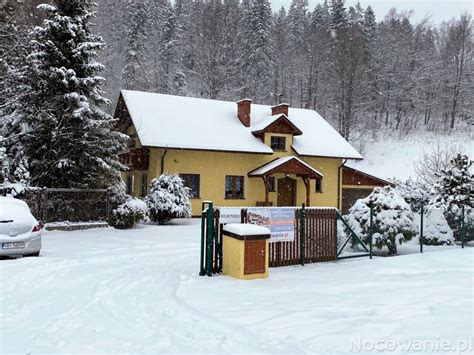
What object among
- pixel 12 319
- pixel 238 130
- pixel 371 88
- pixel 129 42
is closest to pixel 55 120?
pixel 238 130

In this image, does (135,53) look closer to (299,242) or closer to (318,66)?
(318,66)

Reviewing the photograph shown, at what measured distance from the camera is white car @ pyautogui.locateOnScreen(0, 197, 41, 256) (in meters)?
10.3

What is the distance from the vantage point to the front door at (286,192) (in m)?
28.2

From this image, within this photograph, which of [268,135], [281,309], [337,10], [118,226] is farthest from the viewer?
[337,10]

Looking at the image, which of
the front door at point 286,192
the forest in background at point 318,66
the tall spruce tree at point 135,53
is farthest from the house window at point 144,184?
the tall spruce tree at point 135,53

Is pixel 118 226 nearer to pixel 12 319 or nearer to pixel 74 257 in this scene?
pixel 74 257

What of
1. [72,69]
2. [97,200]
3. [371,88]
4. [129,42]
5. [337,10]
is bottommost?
[97,200]

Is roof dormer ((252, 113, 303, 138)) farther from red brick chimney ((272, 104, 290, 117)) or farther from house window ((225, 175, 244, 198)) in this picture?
house window ((225, 175, 244, 198))

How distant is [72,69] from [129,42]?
32419 millimetres

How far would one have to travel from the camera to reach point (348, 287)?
8.28 meters

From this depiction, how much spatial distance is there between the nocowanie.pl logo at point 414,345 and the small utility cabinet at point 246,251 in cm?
387

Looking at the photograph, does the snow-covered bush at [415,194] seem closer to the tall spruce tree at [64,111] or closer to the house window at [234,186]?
the house window at [234,186]

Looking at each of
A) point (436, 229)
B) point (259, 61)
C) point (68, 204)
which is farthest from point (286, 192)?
point (259, 61)

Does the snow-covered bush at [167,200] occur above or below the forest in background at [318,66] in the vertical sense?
below
